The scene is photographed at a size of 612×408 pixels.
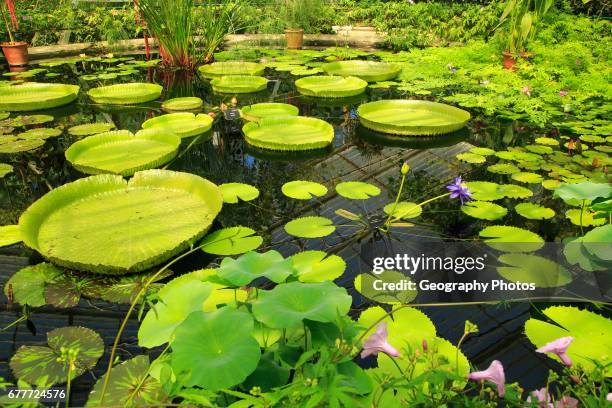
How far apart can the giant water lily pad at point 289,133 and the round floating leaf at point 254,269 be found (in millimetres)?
1880

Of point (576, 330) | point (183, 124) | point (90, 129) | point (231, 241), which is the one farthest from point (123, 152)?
point (576, 330)

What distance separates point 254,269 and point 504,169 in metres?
2.13

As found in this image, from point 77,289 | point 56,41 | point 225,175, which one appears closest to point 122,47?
point 56,41

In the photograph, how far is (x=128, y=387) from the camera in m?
1.31

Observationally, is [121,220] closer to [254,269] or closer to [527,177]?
[254,269]

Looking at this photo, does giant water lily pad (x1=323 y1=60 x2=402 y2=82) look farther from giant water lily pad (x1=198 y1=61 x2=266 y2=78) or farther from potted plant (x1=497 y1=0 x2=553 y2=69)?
potted plant (x1=497 y1=0 x2=553 y2=69)

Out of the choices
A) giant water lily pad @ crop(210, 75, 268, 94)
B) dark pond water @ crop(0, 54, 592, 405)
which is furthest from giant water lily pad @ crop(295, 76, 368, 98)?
giant water lily pad @ crop(210, 75, 268, 94)

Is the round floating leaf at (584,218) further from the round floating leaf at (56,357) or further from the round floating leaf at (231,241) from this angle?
the round floating leaf at (56,357)

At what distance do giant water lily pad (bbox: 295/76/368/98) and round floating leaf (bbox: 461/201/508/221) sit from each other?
2.31 m

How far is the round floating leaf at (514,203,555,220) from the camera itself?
7.37 feet

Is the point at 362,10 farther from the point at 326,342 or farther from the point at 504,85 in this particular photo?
the point at 326,342

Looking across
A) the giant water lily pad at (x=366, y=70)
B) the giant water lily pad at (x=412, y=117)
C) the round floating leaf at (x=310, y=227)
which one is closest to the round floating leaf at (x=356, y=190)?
the round floating leaf at (x=310, y=227)

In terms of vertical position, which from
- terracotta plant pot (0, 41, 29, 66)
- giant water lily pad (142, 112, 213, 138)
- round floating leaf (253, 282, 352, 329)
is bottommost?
giant water lily pad (142, 112, 213, 138)

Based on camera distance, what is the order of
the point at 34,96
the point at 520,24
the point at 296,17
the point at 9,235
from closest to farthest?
the point at 9,235 → the point at 34,96 → the point at 520,24 → the point at 296,17
